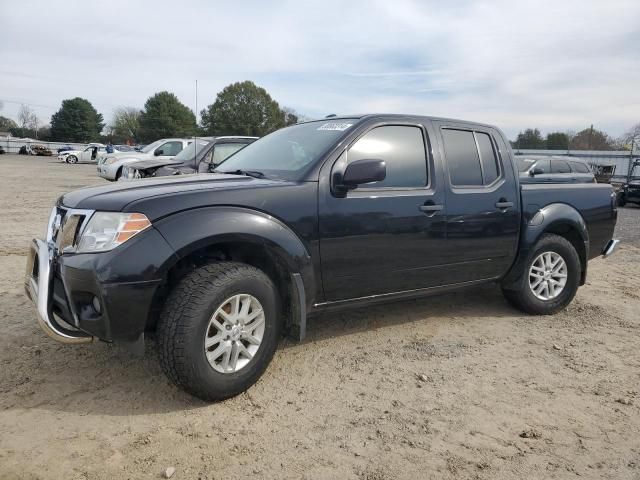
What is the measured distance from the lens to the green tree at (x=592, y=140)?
194 ft

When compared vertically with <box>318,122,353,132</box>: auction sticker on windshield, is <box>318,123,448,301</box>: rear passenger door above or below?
below

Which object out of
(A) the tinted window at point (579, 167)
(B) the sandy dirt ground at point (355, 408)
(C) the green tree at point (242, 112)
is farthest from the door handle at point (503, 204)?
(C) the green tree at point (242, 112)

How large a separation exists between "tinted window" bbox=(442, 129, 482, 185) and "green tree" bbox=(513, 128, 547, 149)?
52.1 meters

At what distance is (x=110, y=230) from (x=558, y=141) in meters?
60.3

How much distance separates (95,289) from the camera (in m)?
2.65

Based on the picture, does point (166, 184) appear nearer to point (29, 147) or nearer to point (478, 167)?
point (478, 167)

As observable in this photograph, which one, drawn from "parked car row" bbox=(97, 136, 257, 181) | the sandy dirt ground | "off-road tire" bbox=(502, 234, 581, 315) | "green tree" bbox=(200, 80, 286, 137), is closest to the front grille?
the sandy dirt ground

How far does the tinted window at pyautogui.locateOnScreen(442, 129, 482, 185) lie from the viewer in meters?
4.14

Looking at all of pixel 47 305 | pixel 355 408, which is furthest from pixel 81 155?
pixel 355 408

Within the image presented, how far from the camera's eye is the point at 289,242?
3166mm

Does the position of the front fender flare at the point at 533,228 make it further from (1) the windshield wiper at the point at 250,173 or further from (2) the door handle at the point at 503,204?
(1) the windshield wiper at the point at 250,173

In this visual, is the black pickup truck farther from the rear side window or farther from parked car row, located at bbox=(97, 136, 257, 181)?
parked car row, located at bbox=(97, 136, 257, 181)

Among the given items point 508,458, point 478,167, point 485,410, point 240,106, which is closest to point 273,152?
point 478,167

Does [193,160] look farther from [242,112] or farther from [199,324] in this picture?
[242,112]
